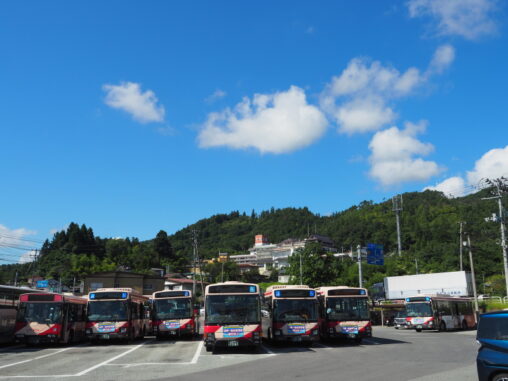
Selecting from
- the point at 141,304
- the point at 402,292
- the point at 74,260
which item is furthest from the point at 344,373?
the point at 74,260

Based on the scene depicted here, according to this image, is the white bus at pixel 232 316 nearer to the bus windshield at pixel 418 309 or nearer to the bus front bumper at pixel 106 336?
the bus front bumper at pixel 106 336

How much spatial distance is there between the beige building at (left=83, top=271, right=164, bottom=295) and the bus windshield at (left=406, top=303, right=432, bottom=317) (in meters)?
59.6

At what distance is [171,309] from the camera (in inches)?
1035

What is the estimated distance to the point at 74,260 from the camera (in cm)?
10850

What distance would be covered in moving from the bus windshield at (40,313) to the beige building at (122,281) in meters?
61.9

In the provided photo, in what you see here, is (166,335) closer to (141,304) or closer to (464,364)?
(141,304)

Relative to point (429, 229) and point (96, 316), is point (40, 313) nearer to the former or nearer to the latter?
point (96, 316)

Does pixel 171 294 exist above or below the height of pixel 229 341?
above

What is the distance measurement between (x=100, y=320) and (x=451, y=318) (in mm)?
27684

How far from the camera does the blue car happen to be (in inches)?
329

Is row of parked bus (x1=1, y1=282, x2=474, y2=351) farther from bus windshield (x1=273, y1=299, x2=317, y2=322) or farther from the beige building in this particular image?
the beige building

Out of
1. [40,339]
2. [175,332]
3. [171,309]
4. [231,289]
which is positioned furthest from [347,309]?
[40,339]

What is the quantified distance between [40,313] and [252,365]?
1365 centimetres

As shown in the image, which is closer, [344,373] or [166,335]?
[344,373]
